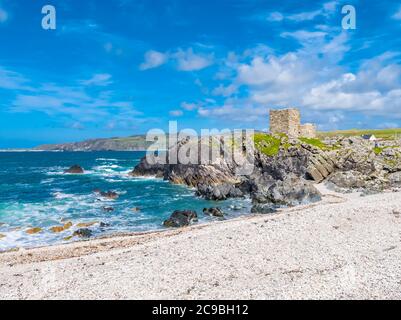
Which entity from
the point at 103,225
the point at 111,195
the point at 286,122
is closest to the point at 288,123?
the point at 286,122

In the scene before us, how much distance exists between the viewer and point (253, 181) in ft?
172

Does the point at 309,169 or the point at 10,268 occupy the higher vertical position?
the point at 309,169

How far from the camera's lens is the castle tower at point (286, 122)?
254ft

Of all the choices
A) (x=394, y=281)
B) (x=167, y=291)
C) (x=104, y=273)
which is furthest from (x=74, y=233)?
(x=394, y=281)

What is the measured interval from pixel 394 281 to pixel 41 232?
1171 inches

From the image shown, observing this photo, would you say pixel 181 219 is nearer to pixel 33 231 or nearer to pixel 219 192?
pixel 33 231

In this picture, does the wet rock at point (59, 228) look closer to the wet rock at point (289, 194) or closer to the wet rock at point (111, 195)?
the wet rock at point (111, 195)

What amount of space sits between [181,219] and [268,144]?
3831 cm

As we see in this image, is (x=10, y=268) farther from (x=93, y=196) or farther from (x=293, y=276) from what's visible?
(x=93, y=196)

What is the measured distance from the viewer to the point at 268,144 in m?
69.8

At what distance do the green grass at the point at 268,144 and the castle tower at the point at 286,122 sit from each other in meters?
5.57

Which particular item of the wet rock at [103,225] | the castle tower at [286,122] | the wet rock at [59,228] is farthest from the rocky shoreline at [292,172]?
the wet rock at [59,228]
